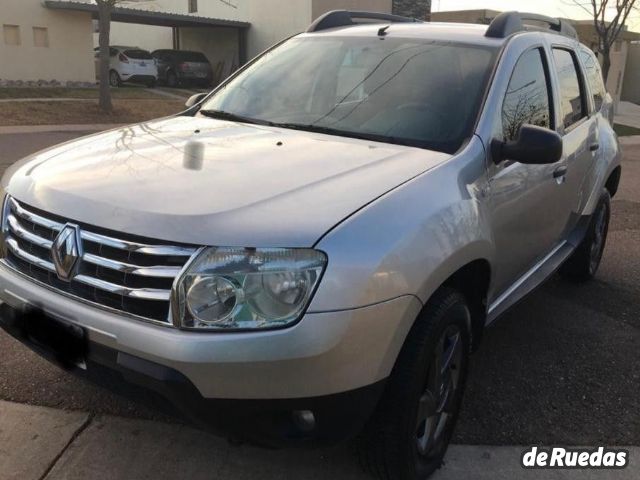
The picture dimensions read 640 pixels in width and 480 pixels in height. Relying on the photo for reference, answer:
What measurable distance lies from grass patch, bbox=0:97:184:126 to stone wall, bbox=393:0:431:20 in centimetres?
1555

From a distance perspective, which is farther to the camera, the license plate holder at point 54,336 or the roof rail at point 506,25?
the roof rail at point 506,25

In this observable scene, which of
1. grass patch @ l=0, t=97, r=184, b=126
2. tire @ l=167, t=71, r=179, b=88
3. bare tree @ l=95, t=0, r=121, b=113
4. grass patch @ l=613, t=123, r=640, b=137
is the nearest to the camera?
grass patch @ l=0, t=97, r=184, b=126

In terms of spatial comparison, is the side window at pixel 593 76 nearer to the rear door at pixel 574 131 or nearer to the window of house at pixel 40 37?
the rear door at pixel 574 131

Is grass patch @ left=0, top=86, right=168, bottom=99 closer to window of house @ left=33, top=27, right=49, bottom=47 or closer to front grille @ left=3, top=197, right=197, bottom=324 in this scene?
window of house @ left=33, top=27, right=49, bottom=47

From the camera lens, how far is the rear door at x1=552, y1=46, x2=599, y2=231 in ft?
12.6

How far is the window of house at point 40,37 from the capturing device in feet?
73.6

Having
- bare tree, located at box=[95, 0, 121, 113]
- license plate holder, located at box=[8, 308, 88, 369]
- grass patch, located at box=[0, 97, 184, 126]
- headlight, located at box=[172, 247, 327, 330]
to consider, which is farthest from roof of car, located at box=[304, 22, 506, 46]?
bare tree, located at box=[95, 0, 121, 113]

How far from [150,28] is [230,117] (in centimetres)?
3488

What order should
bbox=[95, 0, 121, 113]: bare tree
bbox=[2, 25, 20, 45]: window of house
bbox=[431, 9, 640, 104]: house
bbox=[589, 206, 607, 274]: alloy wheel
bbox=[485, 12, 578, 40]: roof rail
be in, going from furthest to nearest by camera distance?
bbox=[431, 9, 640, 104]: house → bbox=[2, 25, 20, 45]: window of house → bbox=[95, 0, 121, 113]: bare tree → bbox=[589, 206, 607, 274]: alloy wheel → bbox=[485, 12, 578, 40]: roof rail

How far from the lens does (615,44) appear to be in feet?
98.8

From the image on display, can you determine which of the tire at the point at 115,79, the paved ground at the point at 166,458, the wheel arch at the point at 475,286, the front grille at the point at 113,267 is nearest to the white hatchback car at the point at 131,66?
the tire at the point at 115,79

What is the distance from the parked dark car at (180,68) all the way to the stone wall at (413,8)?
9.23 m

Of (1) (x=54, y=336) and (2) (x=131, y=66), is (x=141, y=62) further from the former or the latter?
(1) (x=54, y=336)

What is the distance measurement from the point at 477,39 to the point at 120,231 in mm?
2259
